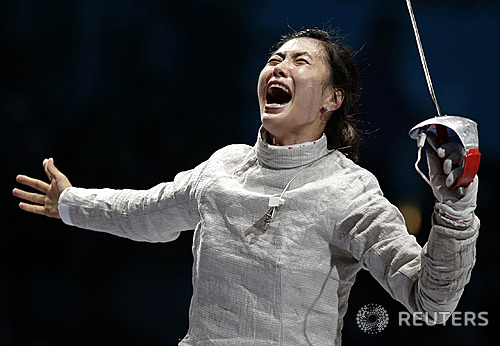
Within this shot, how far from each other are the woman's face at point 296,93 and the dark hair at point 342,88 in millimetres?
21

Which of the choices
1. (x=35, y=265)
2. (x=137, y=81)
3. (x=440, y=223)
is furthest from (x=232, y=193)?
(x=35, y=265)

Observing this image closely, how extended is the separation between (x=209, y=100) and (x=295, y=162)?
0.69 m

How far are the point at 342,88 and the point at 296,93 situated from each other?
0.12 meters

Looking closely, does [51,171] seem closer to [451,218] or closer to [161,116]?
[161,116]

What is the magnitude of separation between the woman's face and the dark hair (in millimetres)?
21

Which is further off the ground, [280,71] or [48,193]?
[280,71]

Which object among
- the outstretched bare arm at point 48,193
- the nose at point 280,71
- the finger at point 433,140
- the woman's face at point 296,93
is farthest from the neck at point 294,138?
the outstretched bare arm at point 48,193

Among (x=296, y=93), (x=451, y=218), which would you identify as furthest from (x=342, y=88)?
(x=451, y=218)

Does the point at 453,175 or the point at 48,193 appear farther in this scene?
the point at 48,193

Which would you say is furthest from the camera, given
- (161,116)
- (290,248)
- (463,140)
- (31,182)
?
(161,116)

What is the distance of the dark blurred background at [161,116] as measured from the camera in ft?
5.53

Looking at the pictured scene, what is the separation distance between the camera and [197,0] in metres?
1.90

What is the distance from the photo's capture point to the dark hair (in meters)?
1.33

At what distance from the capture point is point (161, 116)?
6.32 feet
